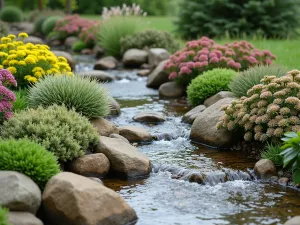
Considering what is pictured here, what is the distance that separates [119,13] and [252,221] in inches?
782

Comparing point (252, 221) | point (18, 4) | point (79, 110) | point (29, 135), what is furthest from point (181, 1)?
point (18, 4)

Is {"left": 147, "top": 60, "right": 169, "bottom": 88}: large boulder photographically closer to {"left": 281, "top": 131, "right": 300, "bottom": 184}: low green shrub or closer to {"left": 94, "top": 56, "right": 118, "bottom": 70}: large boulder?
{"left": 94, "top": 56, "right": 118, "bottom": 70}: large boulder

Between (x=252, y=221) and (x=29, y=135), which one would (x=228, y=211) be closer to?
(x=252, y=221)

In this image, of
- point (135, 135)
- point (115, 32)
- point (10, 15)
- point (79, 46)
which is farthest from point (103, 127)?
point (10, 15)

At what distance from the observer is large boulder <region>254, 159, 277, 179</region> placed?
8398mm

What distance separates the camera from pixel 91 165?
27.6 ft

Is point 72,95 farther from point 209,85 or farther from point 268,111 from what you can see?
point 209,85

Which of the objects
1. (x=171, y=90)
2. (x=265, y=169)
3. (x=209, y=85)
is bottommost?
(x=171, y=90)

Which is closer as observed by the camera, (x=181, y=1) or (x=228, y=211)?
(x=228, y=211)

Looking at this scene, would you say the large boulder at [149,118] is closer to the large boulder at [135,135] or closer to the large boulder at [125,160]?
the large boulder at [135,135]

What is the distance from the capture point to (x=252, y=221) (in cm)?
668

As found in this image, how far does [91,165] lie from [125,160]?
1.84 ft

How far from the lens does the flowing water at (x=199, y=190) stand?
22.5 ft

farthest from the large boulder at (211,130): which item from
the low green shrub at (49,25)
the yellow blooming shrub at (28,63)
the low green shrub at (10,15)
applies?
the low green shrub at (10,15)
